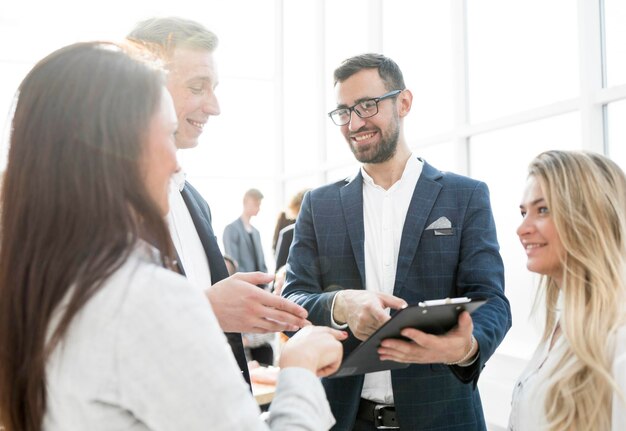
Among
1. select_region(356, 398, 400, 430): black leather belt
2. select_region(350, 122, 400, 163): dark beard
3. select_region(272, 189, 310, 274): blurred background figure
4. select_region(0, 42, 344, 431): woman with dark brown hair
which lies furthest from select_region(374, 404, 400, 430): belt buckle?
select_region(272, 189, 310, 274): blurred background figure

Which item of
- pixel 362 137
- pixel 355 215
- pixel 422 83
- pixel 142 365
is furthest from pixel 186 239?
pixel 422 83

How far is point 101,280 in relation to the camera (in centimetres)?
77

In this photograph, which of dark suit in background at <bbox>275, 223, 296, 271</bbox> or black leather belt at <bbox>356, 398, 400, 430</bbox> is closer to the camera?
black leather belt at <bbox>356, 398, 400, 430</bbox>

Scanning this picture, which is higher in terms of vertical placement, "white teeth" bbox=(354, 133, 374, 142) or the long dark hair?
"white teeth" bbox=(354, 133, 374, 142)

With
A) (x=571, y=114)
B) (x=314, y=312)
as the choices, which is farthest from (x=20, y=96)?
(x=571, y=114)

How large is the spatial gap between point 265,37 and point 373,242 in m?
6.64

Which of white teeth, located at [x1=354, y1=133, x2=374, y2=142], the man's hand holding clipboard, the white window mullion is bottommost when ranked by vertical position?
the man's hand holding clipboard

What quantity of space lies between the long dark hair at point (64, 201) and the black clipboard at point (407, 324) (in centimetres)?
61

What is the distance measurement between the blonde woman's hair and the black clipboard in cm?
27

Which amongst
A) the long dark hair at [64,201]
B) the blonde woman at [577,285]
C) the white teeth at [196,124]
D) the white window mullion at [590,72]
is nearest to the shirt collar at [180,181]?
the white teeth at [196,124]

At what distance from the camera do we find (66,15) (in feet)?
22.7

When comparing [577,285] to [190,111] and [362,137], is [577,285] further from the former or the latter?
[190,111]

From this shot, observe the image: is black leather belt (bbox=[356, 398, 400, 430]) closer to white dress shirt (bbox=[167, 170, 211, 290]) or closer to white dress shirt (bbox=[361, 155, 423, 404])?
white dress shirt (bbox=[361, 155, 423, 404])

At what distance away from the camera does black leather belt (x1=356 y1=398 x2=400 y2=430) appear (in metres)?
1.88
